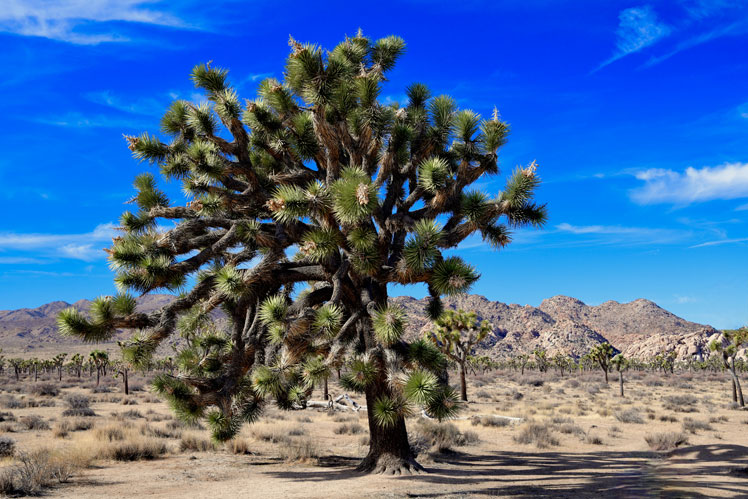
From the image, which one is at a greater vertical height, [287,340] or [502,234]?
[502,234]

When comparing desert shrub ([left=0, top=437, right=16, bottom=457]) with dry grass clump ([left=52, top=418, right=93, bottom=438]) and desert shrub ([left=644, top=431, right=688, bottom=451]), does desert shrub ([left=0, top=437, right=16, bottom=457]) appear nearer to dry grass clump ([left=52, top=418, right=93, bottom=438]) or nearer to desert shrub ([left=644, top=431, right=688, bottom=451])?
dry grass clump ([left=52, top=418, right=93, bottom=438])

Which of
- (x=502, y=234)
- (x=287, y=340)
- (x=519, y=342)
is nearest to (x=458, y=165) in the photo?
(x=502, y=234)

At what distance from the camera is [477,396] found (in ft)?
106

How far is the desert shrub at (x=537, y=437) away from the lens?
51.0 ft

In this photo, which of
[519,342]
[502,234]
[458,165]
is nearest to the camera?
[502,234]

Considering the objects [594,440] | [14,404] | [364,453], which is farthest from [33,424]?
[594,440]

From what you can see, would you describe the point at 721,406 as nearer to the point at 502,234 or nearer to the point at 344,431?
the point at 344,431

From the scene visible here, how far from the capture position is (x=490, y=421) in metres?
19.8

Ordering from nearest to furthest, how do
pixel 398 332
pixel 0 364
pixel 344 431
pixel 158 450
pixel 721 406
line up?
pixel 398 332
pixel 158 450
pixel 344 431
pixel 721 406
pixel 0 364

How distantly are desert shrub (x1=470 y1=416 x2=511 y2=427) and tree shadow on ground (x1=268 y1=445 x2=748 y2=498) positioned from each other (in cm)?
537

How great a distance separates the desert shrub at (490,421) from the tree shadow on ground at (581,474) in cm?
537

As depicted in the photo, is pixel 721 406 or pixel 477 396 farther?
pixel 477 396

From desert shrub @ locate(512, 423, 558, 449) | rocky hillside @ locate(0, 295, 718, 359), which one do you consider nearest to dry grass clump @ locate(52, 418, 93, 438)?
desert shrub @ locate(512, 423, 558, 449)

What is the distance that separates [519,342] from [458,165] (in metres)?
111
